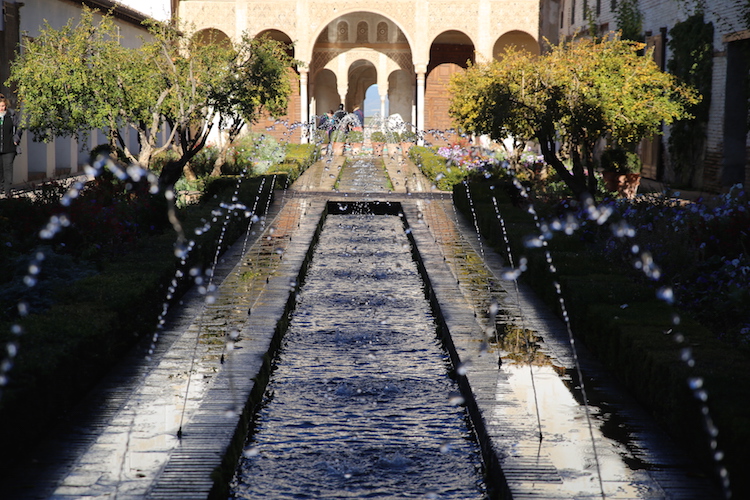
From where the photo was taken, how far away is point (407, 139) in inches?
1155

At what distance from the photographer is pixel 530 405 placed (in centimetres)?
412

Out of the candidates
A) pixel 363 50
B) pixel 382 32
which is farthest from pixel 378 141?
pixel 382 32

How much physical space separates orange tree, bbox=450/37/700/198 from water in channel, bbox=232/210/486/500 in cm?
376

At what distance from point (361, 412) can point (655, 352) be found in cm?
148

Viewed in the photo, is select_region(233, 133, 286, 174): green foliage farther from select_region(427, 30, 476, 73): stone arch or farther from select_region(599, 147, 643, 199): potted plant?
select_region(427, 30, 476, 73): stone arch

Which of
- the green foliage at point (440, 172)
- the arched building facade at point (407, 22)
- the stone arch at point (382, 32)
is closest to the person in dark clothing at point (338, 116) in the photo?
the arched building facade at point (407, 22)

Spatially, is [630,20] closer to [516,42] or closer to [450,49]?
[516,42]

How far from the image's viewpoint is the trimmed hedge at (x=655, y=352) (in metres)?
3.29

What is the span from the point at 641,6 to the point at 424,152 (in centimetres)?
567

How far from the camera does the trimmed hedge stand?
3285mm

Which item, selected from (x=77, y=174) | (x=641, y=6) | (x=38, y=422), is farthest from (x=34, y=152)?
(x=38, y=422)

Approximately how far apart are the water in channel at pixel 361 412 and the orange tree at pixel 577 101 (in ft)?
12.3

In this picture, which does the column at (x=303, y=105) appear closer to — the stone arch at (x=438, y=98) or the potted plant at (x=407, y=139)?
the potted plant at (x=407, y=139)

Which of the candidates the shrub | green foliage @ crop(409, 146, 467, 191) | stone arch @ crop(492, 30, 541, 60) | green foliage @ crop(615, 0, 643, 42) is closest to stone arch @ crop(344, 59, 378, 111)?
the shrub
